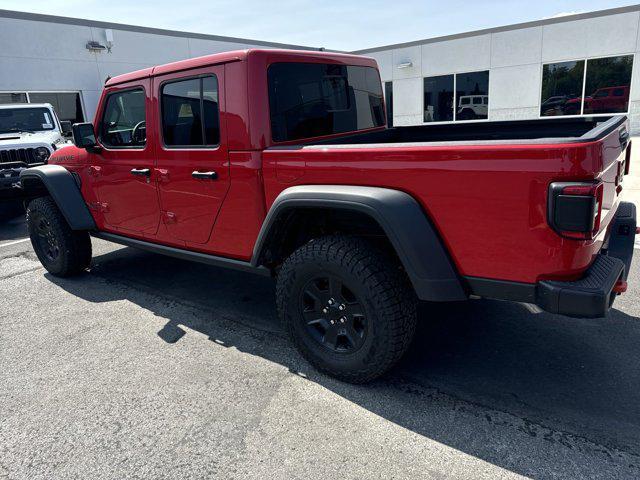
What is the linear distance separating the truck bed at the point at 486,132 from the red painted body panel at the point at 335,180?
1.74 feet

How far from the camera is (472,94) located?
17.8 metres

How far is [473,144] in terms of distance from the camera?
2.16 metres

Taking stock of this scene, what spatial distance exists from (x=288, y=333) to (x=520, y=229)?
5.02 ft

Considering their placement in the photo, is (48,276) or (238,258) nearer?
(238,258)

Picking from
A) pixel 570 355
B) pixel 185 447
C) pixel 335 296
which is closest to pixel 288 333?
pixel 335 296

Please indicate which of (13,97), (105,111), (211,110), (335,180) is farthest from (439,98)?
(335,180)

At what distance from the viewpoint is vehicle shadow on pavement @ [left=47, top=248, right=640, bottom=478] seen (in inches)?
92.1

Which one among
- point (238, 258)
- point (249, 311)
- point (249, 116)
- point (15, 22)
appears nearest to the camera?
point (249, 116)

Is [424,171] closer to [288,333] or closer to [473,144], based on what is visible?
[473,144]

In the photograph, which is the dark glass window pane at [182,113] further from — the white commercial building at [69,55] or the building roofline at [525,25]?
the building roofline at [525,25]

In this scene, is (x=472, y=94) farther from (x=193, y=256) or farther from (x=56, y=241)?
(x=193, y=256)

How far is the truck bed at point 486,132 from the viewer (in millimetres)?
3322

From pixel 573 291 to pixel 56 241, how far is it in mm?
4571

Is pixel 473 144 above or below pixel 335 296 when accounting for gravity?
above
